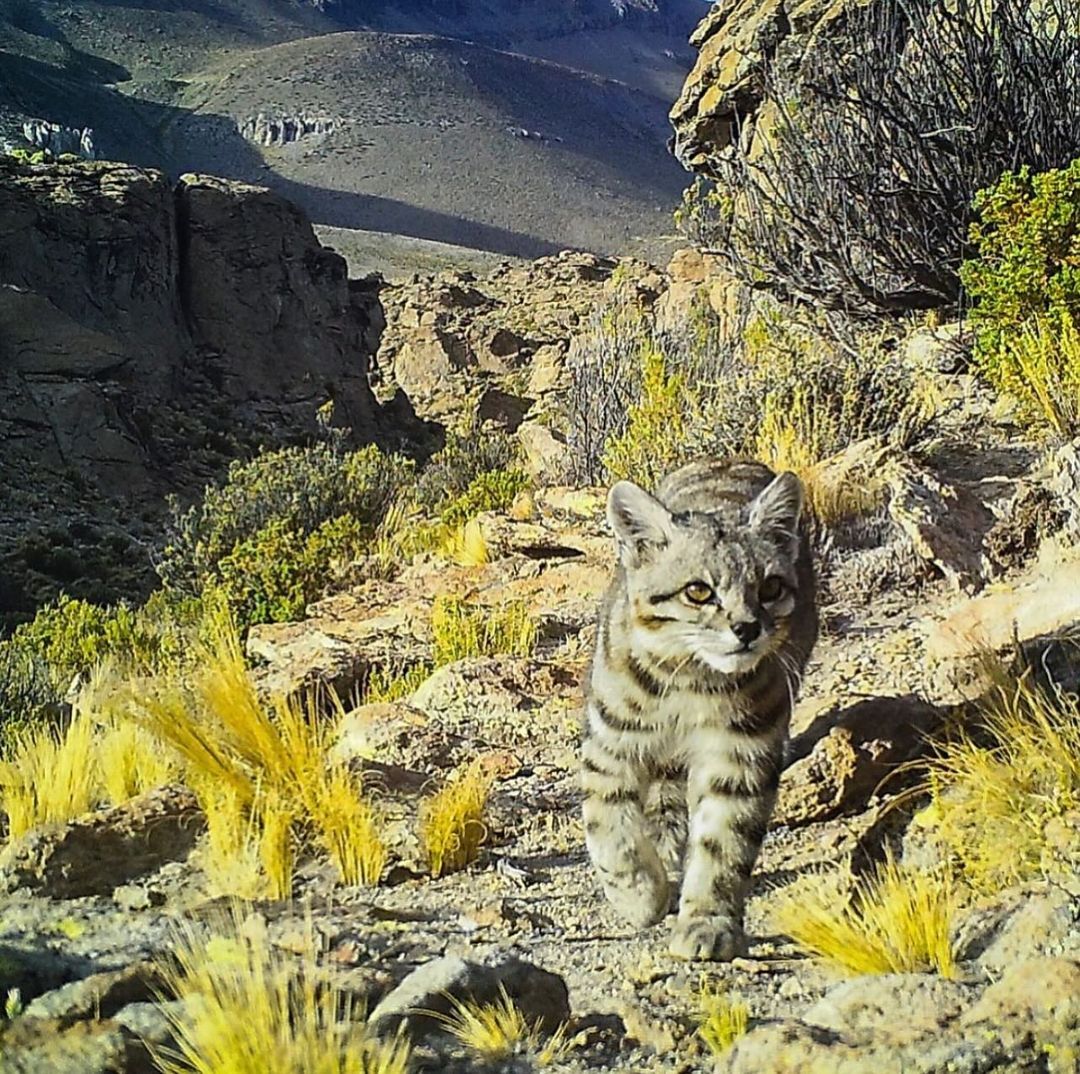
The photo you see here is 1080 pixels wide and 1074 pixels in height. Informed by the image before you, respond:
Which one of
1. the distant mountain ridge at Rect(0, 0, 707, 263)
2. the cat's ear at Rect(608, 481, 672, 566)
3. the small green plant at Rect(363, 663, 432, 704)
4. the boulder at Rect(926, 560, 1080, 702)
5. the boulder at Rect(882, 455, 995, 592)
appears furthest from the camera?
the distant mountain ridge at Rect(0, 0, 707, 263)

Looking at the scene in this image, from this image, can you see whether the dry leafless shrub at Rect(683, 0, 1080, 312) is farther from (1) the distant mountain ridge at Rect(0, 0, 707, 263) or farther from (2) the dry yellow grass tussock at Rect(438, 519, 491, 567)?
Result: (1) the distant mountain ridge at Rect(0, 0, 707, 263)

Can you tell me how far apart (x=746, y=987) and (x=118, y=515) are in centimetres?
1783

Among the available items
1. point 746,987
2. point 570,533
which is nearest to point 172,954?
point 746,987

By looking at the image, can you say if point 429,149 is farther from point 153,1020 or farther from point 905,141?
point 153,1020

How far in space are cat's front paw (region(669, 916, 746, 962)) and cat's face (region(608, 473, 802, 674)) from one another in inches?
27.3

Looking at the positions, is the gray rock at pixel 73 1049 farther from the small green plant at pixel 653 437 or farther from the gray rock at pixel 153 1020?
the small green plant at pixel 653 437

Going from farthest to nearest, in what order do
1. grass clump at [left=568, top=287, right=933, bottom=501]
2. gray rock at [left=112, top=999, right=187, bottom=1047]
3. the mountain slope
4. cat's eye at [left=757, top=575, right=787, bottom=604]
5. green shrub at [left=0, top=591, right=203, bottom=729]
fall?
the mountain slope < grass clump at [left=568, top=287, right=933, bottom=501] < green shrub at [left=0, top=591, right=203, bottom=729] < cat's eye at [left=757, top=575, right=787, bottom=604] < gray rock at [left=112, top=999, right=187, bottom=1047]

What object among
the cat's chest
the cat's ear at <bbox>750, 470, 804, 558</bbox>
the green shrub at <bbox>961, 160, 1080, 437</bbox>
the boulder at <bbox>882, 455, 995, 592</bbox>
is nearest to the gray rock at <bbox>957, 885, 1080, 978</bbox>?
the cat's chest

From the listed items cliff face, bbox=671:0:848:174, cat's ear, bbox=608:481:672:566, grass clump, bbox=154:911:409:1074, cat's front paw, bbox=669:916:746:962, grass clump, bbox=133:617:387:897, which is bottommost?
grass clump, bbox=133:617:387:897

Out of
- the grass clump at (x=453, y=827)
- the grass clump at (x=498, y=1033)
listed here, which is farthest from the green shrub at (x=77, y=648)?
the grass clump at (x=498, y=1033)

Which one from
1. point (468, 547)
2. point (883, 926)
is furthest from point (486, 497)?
point (883, 926)

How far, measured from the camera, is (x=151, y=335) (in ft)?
80.9

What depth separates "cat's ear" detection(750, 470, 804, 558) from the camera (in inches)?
146

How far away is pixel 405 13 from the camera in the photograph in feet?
392
